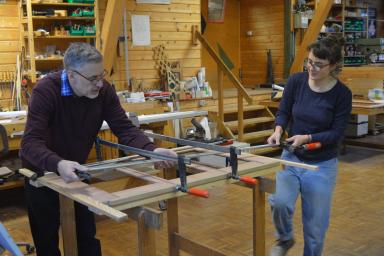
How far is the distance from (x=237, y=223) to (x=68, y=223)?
210 cm

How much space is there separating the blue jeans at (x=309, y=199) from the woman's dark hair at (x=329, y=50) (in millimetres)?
563

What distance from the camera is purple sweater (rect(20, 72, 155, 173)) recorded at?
2.04m

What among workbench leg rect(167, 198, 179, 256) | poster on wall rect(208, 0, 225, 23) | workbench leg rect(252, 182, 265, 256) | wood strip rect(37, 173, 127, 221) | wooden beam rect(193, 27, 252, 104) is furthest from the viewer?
poster on wall rect(208, 0, 225, 23)

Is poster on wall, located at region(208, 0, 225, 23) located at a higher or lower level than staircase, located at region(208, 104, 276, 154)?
higher

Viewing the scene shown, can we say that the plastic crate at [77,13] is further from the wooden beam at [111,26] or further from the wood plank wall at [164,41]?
the wood plank wall at [164,41]

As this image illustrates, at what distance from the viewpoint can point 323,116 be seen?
8.47ft

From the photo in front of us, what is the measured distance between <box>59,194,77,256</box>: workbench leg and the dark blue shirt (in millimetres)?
1260

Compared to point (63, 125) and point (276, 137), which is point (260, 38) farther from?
point (63, 125)

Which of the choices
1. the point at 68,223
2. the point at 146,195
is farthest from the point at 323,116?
the point at 68,223

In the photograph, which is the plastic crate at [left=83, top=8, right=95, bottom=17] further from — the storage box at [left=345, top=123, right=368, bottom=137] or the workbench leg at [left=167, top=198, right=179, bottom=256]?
the storage box at [left=345, top=123, right=368, bottom=137]

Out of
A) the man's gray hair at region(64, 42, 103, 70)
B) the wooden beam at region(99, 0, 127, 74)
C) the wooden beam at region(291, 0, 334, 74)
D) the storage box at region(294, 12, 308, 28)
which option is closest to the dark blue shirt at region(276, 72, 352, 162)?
the man's gray hair at region(64, 42, 103, 70)

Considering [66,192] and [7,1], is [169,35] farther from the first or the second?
[66,192]

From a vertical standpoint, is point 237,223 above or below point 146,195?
below

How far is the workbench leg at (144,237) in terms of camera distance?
73.3 inches
